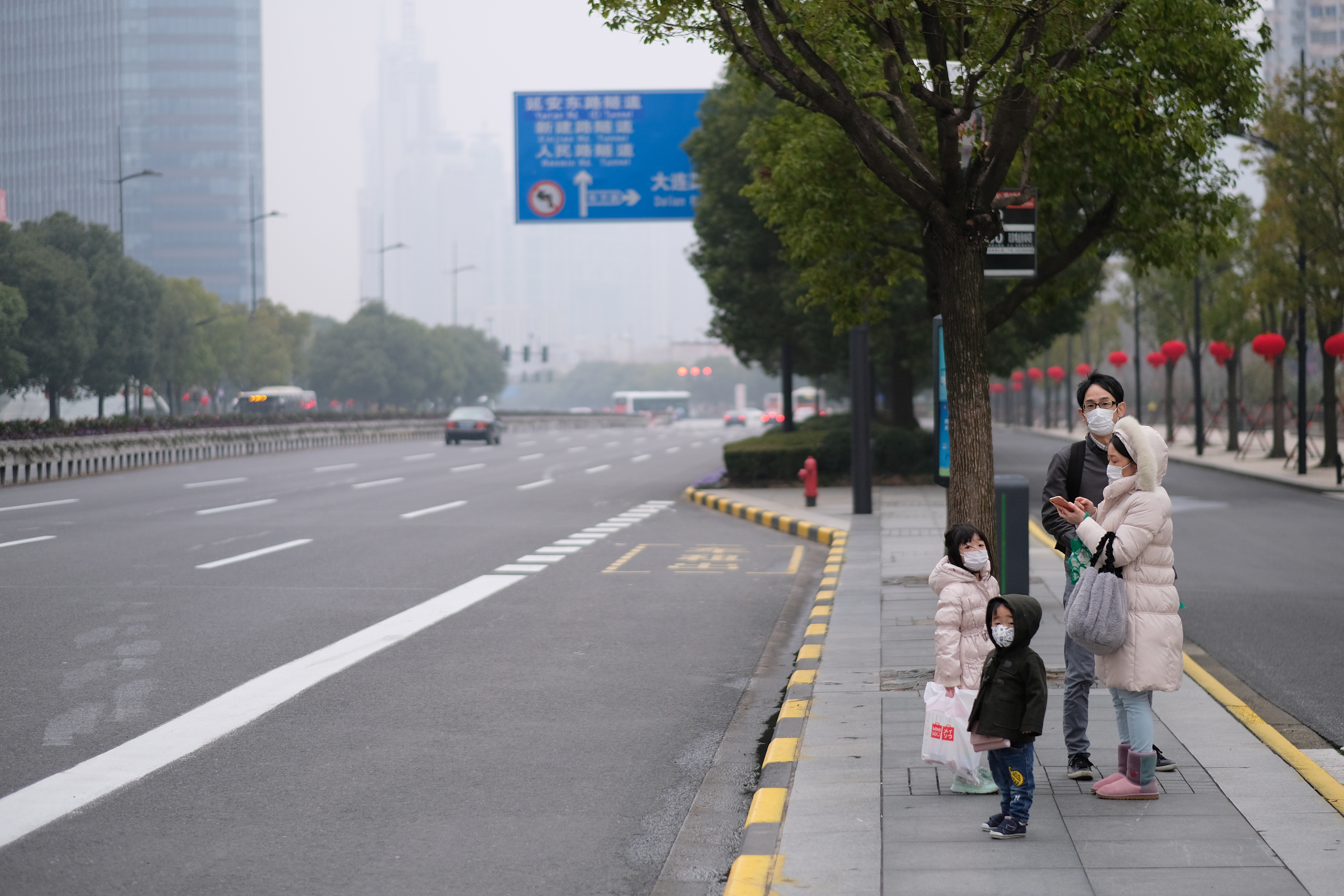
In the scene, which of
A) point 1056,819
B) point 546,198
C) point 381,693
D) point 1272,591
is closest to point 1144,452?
point 1056,819

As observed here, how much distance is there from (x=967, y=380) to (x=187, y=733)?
502cm

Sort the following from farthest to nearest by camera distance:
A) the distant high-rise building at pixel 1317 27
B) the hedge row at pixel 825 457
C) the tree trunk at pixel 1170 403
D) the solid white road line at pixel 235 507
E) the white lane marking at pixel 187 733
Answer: the distant high-rise building at pixel 1317 27 < the tree trunk at pixel 1170 403 < the hedge row at pixel 825 457 < the solid white road line at pixel 235 507 < the white lane marking at pixel 187 733

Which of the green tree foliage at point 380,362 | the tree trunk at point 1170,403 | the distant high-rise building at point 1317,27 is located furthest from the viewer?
the distant high-rise building at point 1317,27

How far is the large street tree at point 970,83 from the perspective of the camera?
8.45 m

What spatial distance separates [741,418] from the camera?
8831 centimetres

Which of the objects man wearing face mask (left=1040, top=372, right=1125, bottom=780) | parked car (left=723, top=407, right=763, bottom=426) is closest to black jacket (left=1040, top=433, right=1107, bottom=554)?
man wearing face mask (left=1040, top=372, right=1125, bottom=780)

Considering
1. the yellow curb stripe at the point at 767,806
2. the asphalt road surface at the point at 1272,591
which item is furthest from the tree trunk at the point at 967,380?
the yellow curb stripe at the point at 767,806

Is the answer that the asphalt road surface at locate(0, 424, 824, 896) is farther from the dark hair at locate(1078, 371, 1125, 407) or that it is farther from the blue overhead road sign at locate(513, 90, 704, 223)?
the blue overhead road sign at locate(513, 90, 704, 223)

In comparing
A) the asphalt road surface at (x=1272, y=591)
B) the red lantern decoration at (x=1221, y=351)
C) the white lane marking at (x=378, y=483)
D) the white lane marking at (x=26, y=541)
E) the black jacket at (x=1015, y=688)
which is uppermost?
the red lantern decoration at (x=1221, y=351)

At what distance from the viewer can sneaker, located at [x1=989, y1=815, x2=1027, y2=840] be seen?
4.81 meters

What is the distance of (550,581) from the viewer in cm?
1303

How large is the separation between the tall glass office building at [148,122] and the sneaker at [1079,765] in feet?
534

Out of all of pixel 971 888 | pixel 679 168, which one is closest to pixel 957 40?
pixel 971 888

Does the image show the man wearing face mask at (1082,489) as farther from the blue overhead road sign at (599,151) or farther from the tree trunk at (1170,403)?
the tree trunk at (1170,403)
